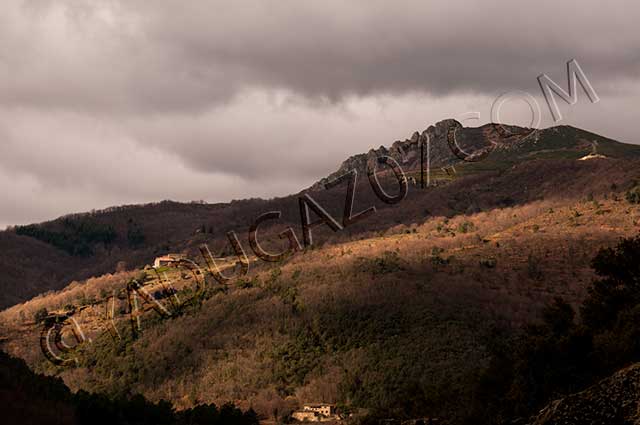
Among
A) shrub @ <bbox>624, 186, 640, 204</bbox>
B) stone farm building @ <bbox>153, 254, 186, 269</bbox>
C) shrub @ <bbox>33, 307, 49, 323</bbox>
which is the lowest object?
shrub @ <bbox>33, 307, 49, 323</bbox>

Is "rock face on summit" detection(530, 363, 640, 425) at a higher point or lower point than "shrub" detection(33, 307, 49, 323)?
higher

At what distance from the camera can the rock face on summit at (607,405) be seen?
13.7 metres

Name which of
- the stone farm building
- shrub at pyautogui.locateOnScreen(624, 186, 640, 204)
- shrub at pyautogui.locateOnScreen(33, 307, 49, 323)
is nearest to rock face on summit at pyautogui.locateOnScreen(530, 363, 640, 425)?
shrub at pyautogui.locateOnScreen(624, 186, 640, 204)

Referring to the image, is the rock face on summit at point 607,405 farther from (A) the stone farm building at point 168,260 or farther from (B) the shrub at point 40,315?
(A) the stone farm building at point 168,260

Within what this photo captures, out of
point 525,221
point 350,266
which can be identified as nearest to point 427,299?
Answer: point 350,266

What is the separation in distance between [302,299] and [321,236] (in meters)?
60.6

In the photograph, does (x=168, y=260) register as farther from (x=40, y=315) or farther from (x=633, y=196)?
(x=633, y=196)

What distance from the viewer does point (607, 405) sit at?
46.1 feet

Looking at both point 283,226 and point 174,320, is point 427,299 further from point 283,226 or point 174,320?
point 283,226

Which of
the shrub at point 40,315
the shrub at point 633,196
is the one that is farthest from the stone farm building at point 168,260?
the shrub at point 633,196

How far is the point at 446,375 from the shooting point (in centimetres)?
7400

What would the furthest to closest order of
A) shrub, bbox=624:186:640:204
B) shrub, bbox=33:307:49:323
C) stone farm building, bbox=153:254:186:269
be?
stone farm building, bbox=153:254:186:269, shrub, bbox=33:307:49:323, shrub, bbox=624:186:640:204

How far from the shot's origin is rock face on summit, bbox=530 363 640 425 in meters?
13.7

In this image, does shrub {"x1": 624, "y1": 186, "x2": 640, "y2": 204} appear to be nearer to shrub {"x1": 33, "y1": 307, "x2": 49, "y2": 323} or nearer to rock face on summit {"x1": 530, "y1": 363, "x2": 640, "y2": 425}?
shrub {"x1": 33, "y1": 307, "x2": 49, "y2": 323}
